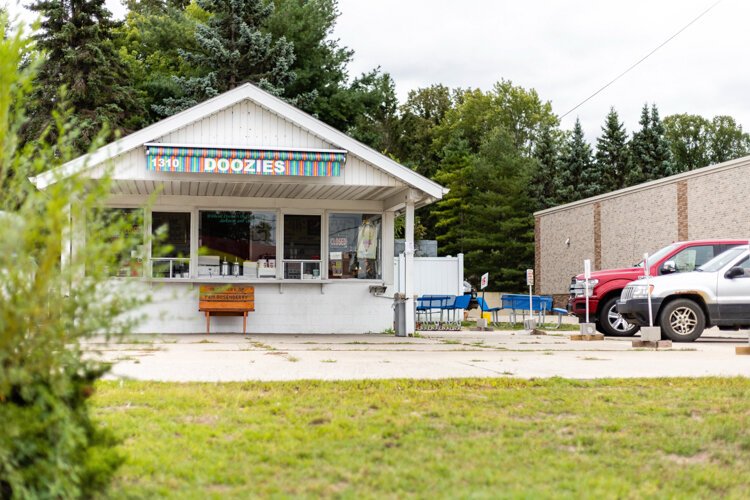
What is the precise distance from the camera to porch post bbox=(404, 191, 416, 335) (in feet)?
51.8

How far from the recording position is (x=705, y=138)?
68750 millimetres

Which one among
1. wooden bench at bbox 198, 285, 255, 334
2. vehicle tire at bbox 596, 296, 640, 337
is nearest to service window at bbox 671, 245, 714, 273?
vehicle tire at bbox 596, 296, 640, 337

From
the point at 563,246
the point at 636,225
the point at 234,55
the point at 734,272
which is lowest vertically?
the point at 734,272

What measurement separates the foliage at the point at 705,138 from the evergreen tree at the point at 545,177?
18.7 m

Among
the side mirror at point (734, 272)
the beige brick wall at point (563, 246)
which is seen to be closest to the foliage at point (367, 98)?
the beige brick wall at point (563, 246)

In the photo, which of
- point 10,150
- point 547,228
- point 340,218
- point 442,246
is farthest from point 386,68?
point 10,150

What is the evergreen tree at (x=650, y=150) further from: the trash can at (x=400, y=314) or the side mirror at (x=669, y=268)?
the trash can at (x=400, y=314)

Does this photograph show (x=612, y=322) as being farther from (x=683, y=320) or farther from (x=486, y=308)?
(x=486, y=308)

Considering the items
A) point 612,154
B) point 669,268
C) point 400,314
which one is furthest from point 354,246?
point 612,154

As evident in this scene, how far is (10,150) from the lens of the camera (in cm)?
Answer: 333

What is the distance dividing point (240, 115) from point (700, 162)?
5982 cm

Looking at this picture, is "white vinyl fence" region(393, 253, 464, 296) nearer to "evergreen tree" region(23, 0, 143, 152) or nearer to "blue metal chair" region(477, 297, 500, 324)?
"blue metal chair" region(477, 297, 500, 324)

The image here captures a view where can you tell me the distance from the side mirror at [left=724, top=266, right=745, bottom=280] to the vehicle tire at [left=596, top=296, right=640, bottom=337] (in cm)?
326

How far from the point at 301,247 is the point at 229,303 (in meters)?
1.92
